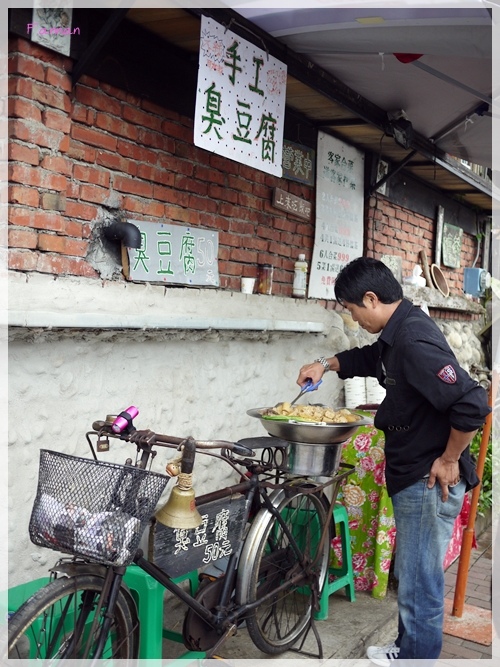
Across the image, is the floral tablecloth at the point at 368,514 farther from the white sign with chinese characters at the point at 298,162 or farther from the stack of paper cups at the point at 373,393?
the white sign with chinese characters at the point at 298,162

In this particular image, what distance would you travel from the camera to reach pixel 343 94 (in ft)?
16.1

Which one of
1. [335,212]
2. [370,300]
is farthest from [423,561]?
[335,212]

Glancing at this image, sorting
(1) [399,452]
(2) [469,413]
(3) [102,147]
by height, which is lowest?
(1) [399,452]

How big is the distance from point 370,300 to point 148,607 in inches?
69.9

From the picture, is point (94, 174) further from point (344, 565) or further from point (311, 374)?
point (344, 565)

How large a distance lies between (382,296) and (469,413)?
0.75 m

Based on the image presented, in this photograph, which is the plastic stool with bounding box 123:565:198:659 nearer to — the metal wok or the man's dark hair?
the metal wok

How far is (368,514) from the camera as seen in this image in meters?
4.88

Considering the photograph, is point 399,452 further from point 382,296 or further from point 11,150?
point 11,150

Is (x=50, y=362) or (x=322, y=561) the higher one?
(x=50, y=362)

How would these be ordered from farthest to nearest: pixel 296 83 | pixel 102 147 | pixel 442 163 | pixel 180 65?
pixel 442 163, pixel 296 83, pixel 180 65, pixel 102 147

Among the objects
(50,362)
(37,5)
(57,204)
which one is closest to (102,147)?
(57,204)

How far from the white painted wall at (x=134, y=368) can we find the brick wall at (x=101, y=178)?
0.77 ft

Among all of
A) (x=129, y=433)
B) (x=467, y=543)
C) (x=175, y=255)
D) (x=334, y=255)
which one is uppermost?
(x=334, y=255)
